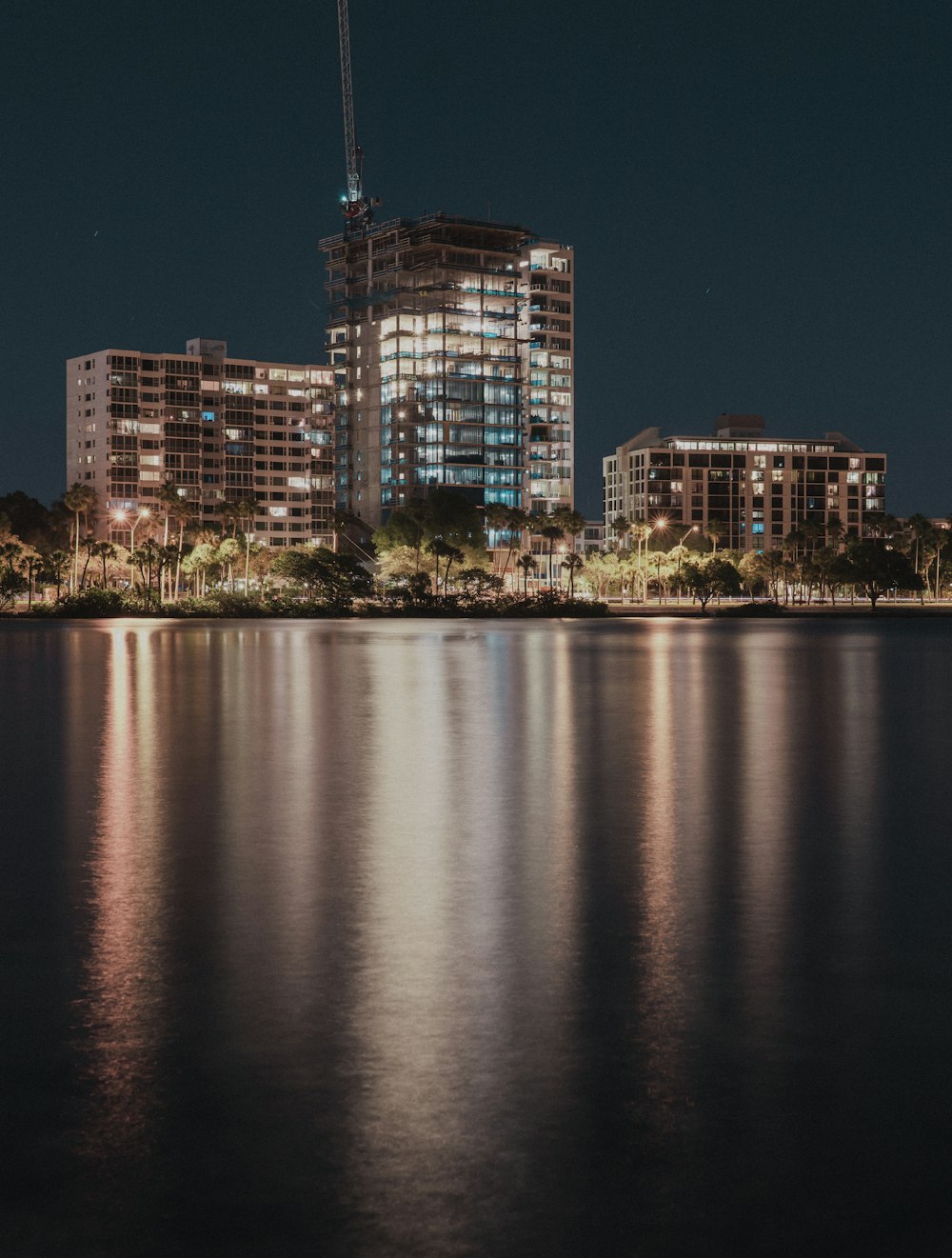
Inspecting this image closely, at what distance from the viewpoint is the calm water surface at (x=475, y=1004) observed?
16.8 feet

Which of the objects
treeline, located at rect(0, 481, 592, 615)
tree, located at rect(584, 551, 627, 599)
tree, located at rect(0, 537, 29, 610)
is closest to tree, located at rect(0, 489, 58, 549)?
treeline, located at rect(0, 481, 592, 615)

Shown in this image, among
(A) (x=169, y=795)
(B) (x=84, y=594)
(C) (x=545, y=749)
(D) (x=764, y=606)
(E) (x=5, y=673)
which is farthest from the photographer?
(D) (x=764, y=606)

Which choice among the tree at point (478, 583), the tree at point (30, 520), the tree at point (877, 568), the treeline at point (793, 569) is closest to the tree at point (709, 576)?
the treeline at point (793, 569)

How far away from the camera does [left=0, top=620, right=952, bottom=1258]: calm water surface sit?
5.11 metres

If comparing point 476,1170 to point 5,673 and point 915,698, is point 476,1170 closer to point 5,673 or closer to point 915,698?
point 915,698

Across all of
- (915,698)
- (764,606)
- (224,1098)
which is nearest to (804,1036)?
(224,1098)

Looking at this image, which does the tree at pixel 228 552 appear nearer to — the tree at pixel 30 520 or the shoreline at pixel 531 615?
the shoreline at pixel 531 615

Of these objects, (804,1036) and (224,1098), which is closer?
(224,1098)

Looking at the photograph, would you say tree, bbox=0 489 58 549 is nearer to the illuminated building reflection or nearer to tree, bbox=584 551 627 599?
tree, bbox=584 551 627 599

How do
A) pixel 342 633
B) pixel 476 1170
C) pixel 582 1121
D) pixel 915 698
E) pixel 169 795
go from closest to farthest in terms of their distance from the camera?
pixel 476 1170
pixel 582 1121
pixel 169 795
pixel 915 698
pixel 342 633

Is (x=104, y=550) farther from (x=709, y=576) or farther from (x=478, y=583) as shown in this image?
(x=709, y=576)

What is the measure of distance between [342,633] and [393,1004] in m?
69.1

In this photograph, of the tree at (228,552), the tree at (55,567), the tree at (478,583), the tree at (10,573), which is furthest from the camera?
the tree at (228,552)

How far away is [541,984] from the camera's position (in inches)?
313
